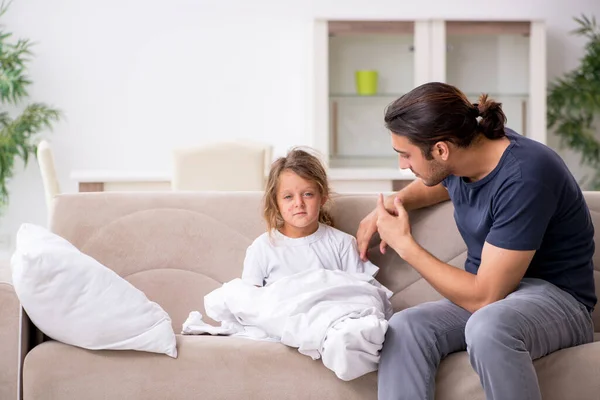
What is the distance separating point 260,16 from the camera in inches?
212

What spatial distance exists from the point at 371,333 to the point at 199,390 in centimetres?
41

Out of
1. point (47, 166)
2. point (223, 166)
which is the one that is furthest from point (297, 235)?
point (47, 166)

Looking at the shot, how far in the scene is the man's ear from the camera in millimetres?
1902

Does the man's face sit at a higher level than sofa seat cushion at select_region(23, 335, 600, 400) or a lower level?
higher

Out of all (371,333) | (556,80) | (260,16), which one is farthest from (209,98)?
(371,333)

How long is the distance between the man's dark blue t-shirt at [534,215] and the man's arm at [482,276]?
27 mm

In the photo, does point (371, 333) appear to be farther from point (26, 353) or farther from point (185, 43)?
point (185, 43)

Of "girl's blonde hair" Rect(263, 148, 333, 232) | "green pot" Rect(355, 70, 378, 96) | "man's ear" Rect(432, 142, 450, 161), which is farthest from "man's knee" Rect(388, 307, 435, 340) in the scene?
"green pot" Rect(355, 70, 378, 96)

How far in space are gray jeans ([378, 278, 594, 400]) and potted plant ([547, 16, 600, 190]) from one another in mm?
3585

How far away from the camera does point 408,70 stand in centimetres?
519

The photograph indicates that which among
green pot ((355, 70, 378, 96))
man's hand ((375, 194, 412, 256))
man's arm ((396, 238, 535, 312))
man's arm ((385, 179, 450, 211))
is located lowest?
man's arm ((396, 238, 535, 312))

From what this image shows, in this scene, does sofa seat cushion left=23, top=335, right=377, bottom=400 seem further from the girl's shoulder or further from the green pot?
the green pot

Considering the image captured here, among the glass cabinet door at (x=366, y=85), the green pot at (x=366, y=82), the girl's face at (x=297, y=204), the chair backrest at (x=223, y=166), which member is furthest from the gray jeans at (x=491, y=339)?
the green pot at (x=366, y=82)

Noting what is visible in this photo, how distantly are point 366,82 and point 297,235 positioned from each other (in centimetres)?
308
